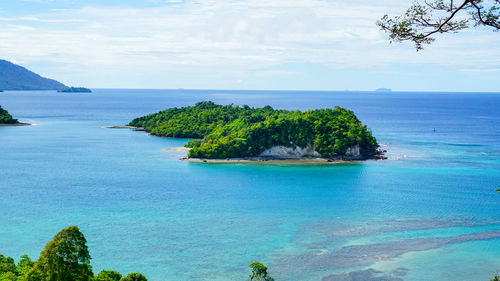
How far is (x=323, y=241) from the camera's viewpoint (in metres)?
35.0

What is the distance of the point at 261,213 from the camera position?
43.0 meters

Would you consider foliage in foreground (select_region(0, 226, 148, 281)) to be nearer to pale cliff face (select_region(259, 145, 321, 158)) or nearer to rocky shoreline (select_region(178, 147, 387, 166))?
rocky shoreline (select_region(178, 147, 387, 166))

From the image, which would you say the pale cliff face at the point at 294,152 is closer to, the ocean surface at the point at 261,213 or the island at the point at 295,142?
the island at the point at 295,142

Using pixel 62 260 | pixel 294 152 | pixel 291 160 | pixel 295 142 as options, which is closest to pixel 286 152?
pixel 294 152

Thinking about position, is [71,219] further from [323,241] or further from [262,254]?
[323,241]

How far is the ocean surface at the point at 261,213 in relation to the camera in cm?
3111

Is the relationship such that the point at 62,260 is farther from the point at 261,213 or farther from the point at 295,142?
the point at 295,142

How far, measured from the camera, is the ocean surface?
3111 cm

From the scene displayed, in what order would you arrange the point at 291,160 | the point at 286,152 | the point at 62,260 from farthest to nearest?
1. the point at 286,152
2. the point at 291,160
3. the point at 62,260

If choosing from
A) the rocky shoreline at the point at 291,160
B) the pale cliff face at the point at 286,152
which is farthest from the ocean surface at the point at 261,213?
the pale cliff face at the point at 286,152

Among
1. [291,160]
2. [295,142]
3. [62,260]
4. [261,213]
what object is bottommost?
[261,213]

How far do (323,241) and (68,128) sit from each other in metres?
92.4

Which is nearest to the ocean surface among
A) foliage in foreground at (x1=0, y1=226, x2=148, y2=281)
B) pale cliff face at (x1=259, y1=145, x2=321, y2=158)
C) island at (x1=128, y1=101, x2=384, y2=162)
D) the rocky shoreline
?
the rocky shoreline

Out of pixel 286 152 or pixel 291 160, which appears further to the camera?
pixel 286 152
